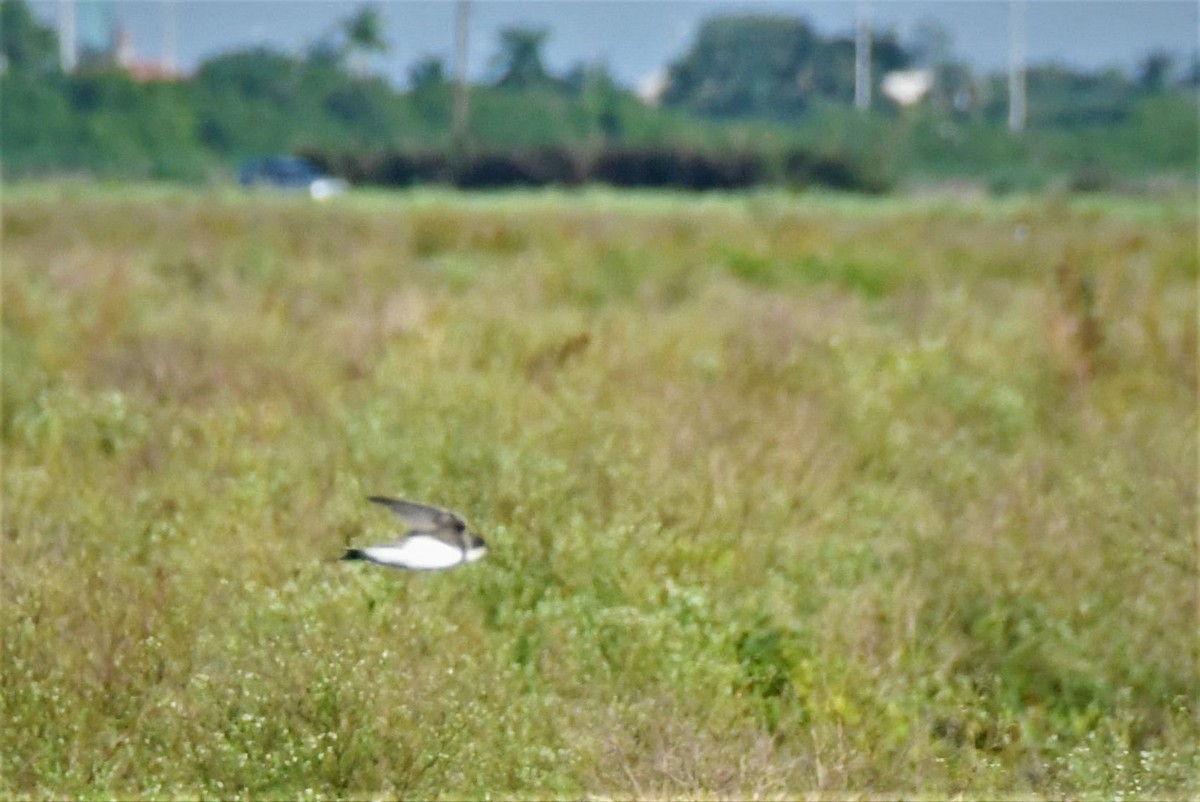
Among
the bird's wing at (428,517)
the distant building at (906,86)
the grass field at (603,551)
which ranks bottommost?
the grass field at (603,551)

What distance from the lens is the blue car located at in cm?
3847

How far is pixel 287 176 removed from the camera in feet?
129

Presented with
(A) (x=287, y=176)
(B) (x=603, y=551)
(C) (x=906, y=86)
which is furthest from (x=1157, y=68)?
(B) (x=603, y=551)

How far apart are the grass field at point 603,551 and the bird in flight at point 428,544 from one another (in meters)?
0.14

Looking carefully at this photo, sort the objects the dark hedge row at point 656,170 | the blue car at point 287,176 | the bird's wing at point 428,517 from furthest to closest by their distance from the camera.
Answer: the dark hedge row at point 656,170 < the blue car at point 287,176 < the bird's wing at point 428,517

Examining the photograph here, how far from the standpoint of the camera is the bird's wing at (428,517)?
544 cm

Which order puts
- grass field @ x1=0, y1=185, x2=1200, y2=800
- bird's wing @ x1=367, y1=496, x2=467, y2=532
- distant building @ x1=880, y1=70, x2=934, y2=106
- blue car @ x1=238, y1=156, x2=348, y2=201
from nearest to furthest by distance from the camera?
grass field @ x1=0, y1=185, x2=1200, y2=800 → bird's wing @ x1=367, y1=496, x2=467, y2=532 → blue car @ x1=238, y1=156, x2=348, y2=201 → distant building @ x1=880, y1=70, x2=934, y2=106

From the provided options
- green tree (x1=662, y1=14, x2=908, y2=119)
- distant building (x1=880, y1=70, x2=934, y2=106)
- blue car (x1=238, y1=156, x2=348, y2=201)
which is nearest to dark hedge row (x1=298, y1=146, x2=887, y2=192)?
blue car (x1=238, y1=156, x2=348, y2=201)

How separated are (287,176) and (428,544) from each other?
34.7 meters

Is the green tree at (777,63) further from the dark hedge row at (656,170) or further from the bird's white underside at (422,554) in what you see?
the bird's white underside at (422,554)

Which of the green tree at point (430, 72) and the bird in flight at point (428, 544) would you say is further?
the green tree at point (430, 72)

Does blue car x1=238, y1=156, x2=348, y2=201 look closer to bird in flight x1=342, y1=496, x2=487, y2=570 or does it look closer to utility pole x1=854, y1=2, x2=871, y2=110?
utility pole x1=854, y1=2, x2=871, y2=110

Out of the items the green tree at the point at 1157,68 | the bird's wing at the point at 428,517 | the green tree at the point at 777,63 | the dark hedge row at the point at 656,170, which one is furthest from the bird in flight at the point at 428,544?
the green tree at the point at 1157,68

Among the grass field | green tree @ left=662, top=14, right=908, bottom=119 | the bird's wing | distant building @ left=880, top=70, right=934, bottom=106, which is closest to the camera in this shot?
the grass field
